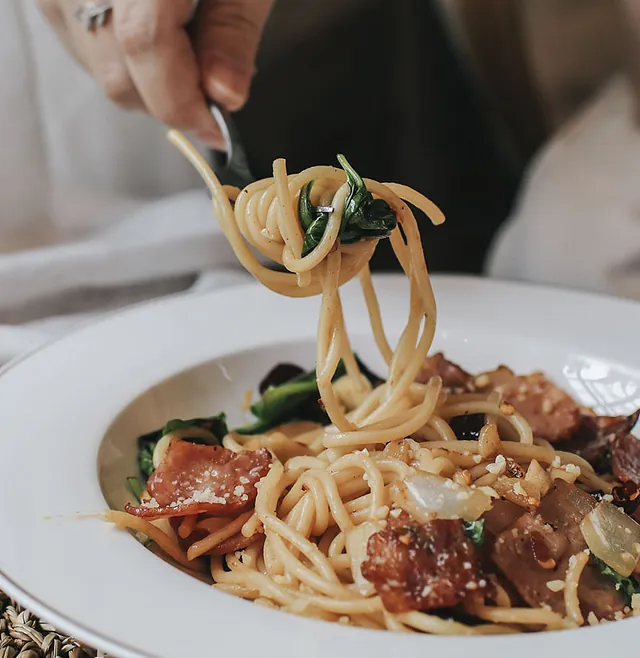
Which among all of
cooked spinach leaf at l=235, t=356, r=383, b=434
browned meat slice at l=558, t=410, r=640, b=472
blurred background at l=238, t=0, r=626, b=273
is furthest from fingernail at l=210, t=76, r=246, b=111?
blurred background at l=238, t=0, r=626, b=273

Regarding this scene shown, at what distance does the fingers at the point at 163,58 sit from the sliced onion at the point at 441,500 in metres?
1.53

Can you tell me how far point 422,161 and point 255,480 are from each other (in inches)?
194

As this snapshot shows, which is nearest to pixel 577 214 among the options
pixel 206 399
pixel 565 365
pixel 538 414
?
pixel 565 365

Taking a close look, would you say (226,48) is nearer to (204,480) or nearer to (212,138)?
(212,138)

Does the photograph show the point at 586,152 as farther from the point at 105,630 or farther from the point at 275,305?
the point at 105,630

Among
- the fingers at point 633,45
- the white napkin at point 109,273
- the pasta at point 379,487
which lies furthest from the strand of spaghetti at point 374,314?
the fingers at point 633,45

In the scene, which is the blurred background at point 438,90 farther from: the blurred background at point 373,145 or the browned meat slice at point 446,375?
the browned meat slice at point 446,375

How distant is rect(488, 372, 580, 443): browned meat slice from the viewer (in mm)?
2506

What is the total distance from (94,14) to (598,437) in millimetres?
2160

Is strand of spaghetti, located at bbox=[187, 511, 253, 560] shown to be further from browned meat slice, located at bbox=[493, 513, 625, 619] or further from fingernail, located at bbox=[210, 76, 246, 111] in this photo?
fingernail, located at bbox=[210, 76, 246, 111]

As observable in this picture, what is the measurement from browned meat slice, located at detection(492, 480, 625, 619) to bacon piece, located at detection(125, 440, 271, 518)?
66 cm

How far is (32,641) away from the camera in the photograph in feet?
6.18

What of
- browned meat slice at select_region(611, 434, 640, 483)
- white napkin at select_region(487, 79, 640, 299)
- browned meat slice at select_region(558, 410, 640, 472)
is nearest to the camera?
browned meat slice at select_region(611, 434, 640, 483)

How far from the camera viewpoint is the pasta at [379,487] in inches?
70.4
